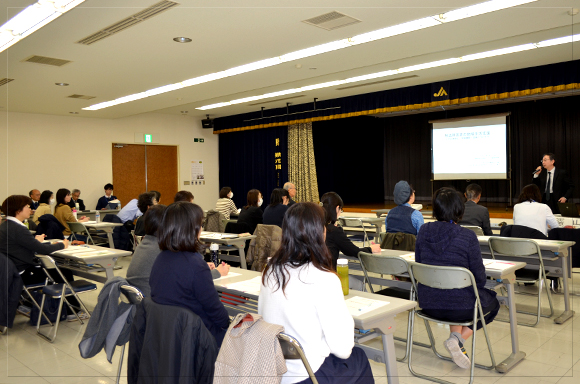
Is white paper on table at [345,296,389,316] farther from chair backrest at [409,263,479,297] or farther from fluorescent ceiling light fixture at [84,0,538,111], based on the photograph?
fluorescent ceiling light fixture at [84,0,538,111]

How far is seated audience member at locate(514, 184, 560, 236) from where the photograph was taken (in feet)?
15.4

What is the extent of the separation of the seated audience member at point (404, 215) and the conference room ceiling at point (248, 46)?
173cm

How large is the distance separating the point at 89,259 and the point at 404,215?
111 inches

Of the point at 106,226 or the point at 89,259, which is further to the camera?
the point at 106,226

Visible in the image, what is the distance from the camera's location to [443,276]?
2.83 meters

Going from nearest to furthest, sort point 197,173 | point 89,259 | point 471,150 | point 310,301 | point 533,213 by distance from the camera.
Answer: point 310,301 → point 89,259 → point 533,213 → point 471,150 → point 197,173

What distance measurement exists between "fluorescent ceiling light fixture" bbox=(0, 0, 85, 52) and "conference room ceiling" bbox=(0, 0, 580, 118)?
13cm

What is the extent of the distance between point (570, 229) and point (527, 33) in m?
2.28

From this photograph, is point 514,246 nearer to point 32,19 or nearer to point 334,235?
point 334,235

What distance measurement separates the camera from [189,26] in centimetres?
462

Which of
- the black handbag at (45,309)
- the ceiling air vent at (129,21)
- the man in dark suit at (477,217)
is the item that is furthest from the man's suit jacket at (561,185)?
the black handbag at (45,309)

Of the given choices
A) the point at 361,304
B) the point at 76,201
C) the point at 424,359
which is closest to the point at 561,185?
the point at 424,359

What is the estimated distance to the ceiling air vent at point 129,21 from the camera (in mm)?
4109

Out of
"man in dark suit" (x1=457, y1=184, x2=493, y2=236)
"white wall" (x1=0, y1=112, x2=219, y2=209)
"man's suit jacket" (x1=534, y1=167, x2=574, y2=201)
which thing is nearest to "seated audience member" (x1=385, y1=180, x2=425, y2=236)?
"man in dark suit" (x1=457, y1=184, x2=493, y2=236)
